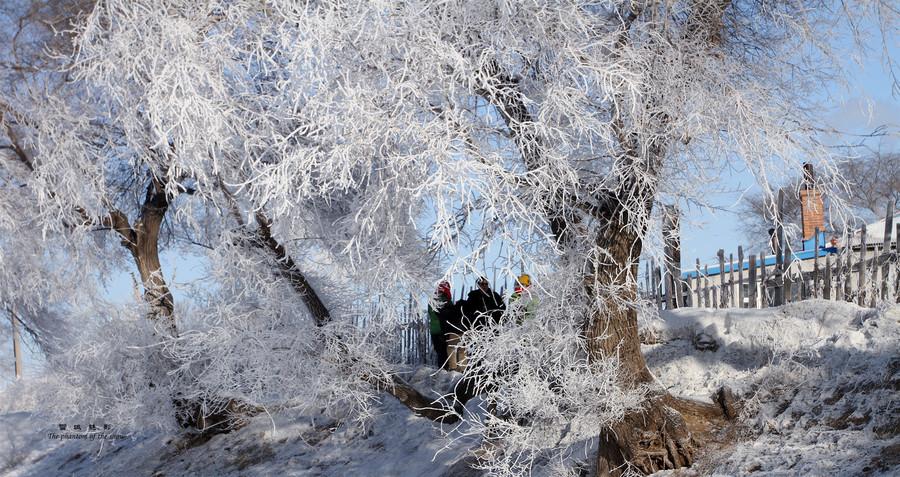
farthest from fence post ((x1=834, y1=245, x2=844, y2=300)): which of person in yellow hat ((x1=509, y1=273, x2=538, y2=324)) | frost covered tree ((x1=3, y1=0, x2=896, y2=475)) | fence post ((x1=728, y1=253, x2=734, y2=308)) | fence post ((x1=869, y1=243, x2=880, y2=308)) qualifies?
person in yellow hat ((x1=509, y1=273, x2=538, y2=324))

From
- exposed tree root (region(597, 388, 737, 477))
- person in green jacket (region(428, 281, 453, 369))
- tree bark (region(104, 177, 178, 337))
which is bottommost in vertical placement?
exposed tree root (region(597, 388, 737, 477))

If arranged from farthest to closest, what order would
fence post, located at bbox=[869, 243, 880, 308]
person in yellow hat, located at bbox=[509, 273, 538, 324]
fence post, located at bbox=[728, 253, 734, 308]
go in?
fence post, located at bbox=[728, 253, 734, 308] < fence post, located at bbox=[869, 243, 880, 308] < person in yellow hat, located at bbox=[509, 273, 538, 324]

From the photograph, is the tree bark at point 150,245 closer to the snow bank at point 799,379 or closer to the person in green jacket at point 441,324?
the person in green jacket at point 441,324

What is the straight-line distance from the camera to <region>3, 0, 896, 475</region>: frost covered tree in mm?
7719

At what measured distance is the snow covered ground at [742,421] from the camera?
7.81 meters

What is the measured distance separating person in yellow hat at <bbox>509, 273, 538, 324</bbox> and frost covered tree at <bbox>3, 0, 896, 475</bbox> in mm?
204

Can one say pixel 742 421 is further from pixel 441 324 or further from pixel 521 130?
pixel 441 324

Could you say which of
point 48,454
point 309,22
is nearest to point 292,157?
point 309,22

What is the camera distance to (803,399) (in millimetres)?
8648

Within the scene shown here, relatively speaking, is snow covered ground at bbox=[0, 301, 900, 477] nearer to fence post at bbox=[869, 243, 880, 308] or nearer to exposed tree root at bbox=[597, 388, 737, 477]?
exposed tree root at bbox=[597, 388, 737, 477]

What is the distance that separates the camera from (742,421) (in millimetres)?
8703

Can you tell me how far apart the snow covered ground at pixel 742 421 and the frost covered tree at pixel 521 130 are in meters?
0.80

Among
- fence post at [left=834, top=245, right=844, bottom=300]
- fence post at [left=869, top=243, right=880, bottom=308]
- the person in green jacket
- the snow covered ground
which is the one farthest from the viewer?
the person in green jacket

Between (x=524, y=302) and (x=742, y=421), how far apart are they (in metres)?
2.49
